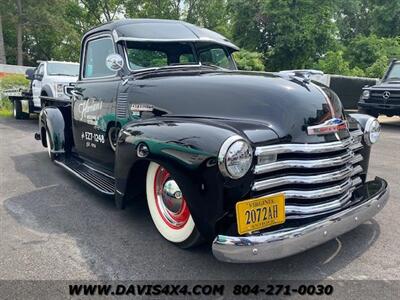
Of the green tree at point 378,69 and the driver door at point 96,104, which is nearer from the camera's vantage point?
the driver door at point 96,104

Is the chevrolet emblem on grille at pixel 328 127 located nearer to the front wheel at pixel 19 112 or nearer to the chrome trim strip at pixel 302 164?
the chrome trim strip at pixel 302 164

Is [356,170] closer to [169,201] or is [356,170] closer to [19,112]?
[169,201]

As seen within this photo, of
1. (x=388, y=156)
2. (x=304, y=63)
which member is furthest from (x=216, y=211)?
(x=304, y=63)

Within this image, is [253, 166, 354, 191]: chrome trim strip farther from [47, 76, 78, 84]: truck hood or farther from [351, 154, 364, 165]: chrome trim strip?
[47, 76, 78, 84]: truck hood

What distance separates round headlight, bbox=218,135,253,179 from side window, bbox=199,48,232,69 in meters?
2.17

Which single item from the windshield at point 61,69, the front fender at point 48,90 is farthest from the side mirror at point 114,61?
the windshield at point 61,69

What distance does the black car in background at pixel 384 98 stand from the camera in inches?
428

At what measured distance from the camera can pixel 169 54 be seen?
4422mm

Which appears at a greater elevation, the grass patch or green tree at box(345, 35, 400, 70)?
green tree at box(345, 35, 400, 70)

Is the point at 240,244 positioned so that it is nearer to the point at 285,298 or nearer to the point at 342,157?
the point at 285,298

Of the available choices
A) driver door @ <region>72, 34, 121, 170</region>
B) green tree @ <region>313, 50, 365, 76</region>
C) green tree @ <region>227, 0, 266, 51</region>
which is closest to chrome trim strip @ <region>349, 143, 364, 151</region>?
driver door @ <region>72, 34, 121, 170</region>

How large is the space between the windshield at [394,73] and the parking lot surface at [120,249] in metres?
7.92

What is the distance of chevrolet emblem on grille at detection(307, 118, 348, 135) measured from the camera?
3.06 metres

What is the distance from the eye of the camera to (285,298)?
266cm
